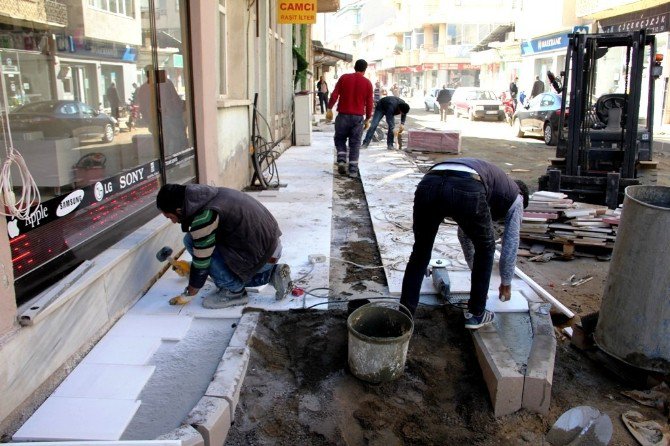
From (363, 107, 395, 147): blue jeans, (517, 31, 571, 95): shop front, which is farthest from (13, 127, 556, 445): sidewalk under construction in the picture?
(517, 31, 571, 95): shop front

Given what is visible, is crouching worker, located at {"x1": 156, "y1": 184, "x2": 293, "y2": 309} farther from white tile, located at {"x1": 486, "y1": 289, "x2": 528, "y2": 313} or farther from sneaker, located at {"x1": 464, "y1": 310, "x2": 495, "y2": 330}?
white tile, located at {"x1": 486, "y1": 289, "x2": 528, "y2": 313}

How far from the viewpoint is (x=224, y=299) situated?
430 centimetres

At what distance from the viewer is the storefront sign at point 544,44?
2791 cm

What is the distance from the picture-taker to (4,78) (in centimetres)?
320

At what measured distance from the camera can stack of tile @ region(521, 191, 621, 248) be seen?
21.0ft

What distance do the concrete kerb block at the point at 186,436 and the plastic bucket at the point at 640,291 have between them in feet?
8.91

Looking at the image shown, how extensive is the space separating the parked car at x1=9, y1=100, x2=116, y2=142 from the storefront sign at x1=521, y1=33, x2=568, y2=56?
2706cm

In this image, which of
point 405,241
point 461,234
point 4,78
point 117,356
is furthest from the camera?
point 405,241

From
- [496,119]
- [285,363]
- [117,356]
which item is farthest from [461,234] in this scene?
[496,119]

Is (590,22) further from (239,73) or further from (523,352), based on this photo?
(523,352)

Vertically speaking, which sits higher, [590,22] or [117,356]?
[590,22]

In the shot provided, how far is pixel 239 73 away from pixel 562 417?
7.29 m

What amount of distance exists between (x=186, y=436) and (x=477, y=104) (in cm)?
2537

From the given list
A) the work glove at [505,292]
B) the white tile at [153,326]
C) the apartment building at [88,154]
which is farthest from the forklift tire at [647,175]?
the white tile at [153,326]
